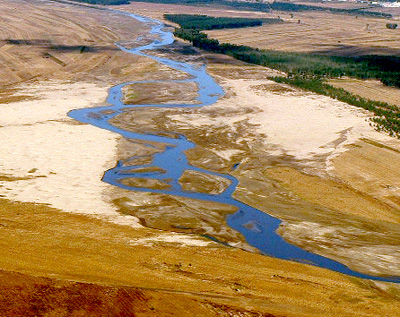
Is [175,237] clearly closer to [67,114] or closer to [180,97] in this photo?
[67,114]

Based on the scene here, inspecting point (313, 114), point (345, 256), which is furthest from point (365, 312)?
point (313, 114)

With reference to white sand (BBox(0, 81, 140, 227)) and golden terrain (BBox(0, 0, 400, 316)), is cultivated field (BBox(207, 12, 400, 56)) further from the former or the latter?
white sand (BBox(0, 81, 140, 227))

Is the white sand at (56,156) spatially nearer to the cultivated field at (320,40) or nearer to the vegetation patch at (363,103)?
the vegetation patch at (363,103)

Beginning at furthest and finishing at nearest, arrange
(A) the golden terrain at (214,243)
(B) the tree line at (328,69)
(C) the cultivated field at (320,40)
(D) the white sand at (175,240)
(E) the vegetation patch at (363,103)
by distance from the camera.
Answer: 1. (C) the cultivated field at (320,40)
2. (B) the tree line at (328,69)
3. (E) the vegetation patch at (363,103)
4. (D) the white sand at (175,240)
5. (A) the golden terrain at (214,243)

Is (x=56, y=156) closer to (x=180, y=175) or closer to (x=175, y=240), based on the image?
(x=180, y=175)

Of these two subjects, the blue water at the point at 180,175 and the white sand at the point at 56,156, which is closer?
the blue water at the point at 180,175

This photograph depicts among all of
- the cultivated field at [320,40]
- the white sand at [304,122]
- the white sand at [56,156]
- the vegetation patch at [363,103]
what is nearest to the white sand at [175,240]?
the white sand at [56,156]

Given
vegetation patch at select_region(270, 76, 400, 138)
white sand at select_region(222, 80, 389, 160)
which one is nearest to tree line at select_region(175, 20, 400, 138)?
vegetation patch at select_region(270, 76, 400, 138)
